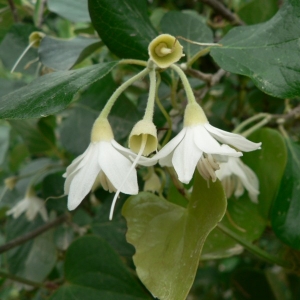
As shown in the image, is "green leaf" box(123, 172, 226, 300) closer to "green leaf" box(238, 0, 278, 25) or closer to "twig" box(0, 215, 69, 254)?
"twig" box(0, 215, 69, 254)

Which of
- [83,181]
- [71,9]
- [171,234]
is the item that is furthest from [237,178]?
[71,9]

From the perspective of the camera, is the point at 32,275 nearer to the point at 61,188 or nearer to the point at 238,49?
the point at 61,188

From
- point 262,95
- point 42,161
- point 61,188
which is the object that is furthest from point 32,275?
point 262,95

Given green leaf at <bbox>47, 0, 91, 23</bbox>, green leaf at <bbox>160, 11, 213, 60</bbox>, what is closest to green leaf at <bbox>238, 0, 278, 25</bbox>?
green leaf at <bbox>160, 11, 213, 60</bbox>

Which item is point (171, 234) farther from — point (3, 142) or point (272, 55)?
point (3, 142)

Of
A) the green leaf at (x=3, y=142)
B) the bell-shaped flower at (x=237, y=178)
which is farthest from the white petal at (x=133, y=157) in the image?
the green leaf at (x=3, y=142)

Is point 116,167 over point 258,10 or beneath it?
over
